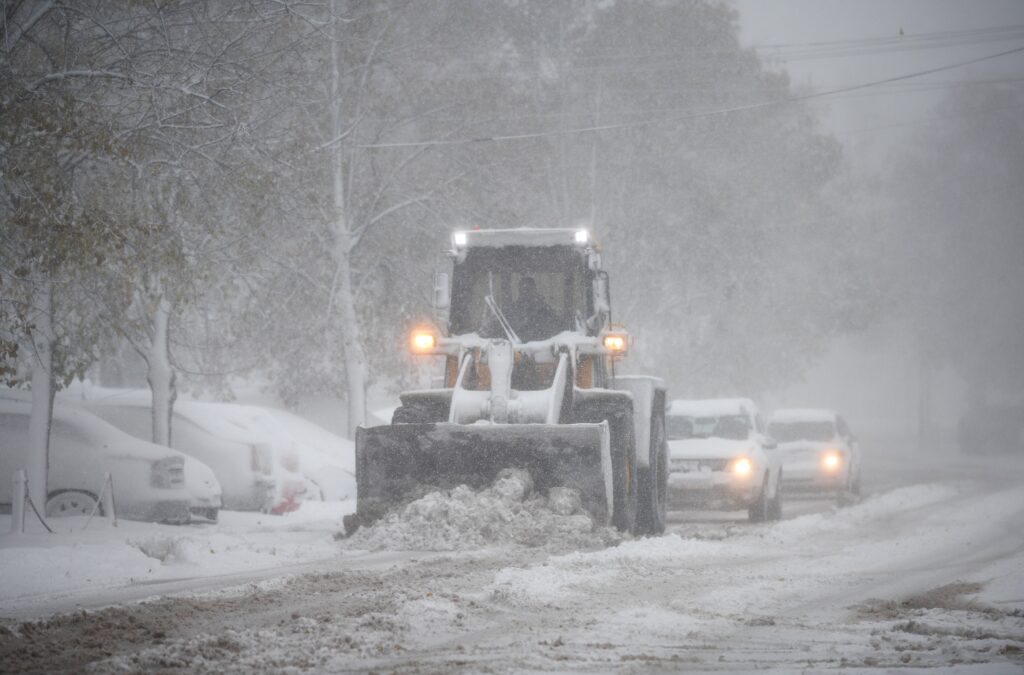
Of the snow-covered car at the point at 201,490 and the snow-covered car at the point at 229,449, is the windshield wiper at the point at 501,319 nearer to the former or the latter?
the snow-covered car at the point at 201,490

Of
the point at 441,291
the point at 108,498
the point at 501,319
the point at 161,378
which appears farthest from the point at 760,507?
the point at 161,378

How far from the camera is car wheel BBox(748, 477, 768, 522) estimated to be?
18.2 metres

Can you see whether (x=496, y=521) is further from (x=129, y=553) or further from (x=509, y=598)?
(x=129, y=553)

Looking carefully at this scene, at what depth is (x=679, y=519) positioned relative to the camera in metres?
19.6

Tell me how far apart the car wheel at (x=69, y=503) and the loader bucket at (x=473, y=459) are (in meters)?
4.69

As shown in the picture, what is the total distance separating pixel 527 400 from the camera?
12945mm

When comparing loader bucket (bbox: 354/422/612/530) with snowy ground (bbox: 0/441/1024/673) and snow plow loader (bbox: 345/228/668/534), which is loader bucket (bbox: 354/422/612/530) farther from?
snowy ground (bbox: 0/441/1024/673)

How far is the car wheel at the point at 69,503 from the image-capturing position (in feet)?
51.7

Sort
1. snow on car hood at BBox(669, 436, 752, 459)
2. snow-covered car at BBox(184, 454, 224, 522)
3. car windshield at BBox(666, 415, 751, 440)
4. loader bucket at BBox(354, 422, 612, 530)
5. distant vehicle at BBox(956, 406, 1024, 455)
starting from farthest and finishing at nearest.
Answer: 1. distant vehicle at BBox(956, 406, 1024, 455)
2. car windshield at BBox(666, 415, 751, 440)
3. snow on car hood at BBox(669, 436, 752, 459)
4. snow-covered car at BBox(184, 454, 224, 522)
5. loader bucket at BBox(354, 422, 612, 530)

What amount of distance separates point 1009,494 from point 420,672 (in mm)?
19616

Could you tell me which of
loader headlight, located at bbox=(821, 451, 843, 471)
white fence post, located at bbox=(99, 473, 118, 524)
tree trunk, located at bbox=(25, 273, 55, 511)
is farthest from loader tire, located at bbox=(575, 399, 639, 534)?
loader headlight, located at bbox=(821, 451, 843, 471)

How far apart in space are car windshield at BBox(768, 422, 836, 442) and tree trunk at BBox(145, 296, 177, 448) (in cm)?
1116

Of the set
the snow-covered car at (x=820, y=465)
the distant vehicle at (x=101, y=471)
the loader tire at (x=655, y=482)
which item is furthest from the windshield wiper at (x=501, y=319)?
the snow-covered car at (x=820, y=465)

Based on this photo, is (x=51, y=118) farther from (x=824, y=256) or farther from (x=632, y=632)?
(x=824, y=256)
